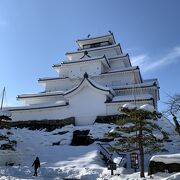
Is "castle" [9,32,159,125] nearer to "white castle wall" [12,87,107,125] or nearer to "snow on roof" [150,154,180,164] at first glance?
"white castle wall" [12,87,107,125]

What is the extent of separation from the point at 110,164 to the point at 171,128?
14166 mm

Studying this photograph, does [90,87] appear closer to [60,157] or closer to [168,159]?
[60,157]

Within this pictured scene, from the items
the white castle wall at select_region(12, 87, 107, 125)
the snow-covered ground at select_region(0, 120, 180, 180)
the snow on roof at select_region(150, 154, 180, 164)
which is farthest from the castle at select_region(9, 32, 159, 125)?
the snow on roof at select_region(150, 154, 180, 164)

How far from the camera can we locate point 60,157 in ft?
90.6

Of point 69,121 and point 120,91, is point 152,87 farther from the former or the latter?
point 69,121

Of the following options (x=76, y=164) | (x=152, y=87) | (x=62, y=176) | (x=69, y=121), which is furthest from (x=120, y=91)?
(x=62, y=176)

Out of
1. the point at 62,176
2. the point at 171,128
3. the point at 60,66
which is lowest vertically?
the point at 62,176

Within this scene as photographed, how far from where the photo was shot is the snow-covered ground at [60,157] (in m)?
21.2

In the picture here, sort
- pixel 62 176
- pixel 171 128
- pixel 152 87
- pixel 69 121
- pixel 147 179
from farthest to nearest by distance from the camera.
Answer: pixel 152 87 → pixel 69 121 → pixel 171 128 → pixel 62 176 → pixel 147 179

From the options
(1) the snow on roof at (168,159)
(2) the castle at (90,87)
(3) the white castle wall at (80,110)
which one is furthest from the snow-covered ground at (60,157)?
(2) the castle at (90,87)

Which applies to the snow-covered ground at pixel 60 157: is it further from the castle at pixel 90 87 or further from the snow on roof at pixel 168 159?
the castle at pixel 90 87

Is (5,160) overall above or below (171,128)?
below

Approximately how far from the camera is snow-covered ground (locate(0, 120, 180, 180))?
21167 millimetres

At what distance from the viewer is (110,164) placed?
20.5 m
